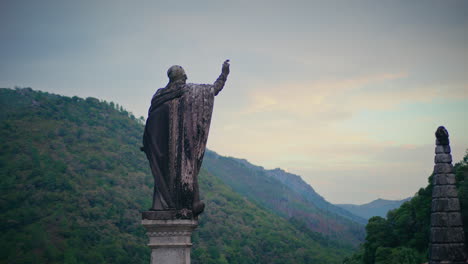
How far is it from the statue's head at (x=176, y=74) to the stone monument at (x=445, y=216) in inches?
181

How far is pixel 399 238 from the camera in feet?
115

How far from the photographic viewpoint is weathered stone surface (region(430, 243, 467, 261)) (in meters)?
7.96

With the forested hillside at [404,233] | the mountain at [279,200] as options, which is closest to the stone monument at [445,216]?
the forested hillside at [404,233]

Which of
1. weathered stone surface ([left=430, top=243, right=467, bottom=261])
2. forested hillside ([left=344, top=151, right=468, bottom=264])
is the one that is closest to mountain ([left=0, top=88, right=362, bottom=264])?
forested hillside ([left=344, top=151, right=468, bottom=264])

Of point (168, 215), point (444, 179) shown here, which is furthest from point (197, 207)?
point (444, 179)

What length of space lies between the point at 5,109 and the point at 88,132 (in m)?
16.8

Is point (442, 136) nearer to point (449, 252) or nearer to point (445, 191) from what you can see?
point (445, 191)

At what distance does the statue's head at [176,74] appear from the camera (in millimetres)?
7621

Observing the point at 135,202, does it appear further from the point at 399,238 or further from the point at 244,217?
the point at 399,238

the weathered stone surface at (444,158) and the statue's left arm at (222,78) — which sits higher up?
the statue's left arm at (222,78)

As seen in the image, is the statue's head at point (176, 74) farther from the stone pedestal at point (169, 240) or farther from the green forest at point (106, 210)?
the green forest at point (106, 210)

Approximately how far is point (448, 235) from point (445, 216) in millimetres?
314

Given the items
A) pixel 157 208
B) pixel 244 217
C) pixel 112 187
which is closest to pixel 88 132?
pixel 112 187

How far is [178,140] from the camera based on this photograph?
23.6 ft
